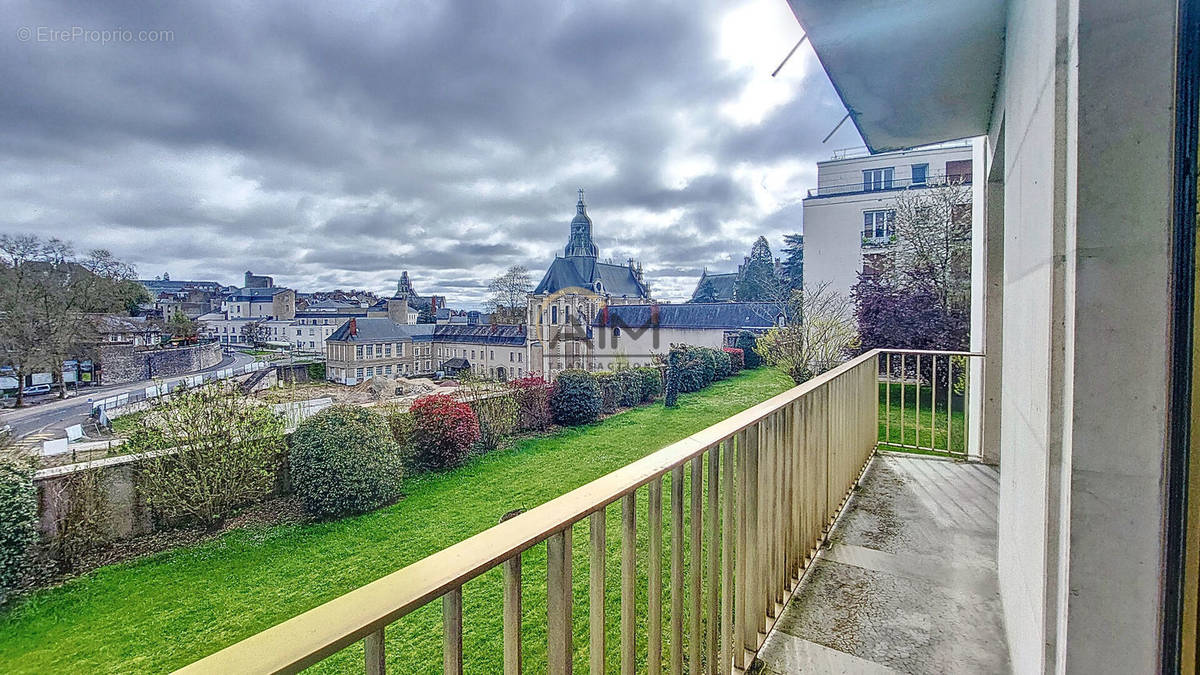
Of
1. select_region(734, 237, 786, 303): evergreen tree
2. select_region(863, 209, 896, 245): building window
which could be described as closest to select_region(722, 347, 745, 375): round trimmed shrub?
select_region(863, 209, 896, 245): building window

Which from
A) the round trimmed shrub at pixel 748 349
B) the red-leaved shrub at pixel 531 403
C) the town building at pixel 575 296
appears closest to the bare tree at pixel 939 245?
the round trimmed shrub at pixel 748 349

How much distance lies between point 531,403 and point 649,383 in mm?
3401

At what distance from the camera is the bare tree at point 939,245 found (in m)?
9.73

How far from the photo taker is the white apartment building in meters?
15.1

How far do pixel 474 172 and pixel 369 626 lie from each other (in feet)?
60.2

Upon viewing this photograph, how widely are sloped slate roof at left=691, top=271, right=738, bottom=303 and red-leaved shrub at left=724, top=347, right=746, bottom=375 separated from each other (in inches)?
659

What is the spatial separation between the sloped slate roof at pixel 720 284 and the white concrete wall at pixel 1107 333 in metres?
31.1

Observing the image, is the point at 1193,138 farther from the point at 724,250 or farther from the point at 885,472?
the point at 724,250

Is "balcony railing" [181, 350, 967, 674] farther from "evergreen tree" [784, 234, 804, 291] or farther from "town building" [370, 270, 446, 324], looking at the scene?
"evergreen tree" [784, 234, 804, 291]

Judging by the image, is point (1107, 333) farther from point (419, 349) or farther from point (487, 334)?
point (487, 334)

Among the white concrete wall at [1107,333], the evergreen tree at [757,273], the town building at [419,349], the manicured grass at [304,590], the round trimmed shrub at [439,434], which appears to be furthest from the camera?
the evergreen tree at [757,273]

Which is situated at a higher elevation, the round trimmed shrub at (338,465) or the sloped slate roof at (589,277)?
the sloped slate roof at (589,277)

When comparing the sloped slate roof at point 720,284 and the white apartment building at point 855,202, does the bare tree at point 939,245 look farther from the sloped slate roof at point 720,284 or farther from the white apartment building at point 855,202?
the sloped slate roof at point 720,284

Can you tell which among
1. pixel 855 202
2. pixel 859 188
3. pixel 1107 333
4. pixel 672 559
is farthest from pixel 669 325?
pixel 1107 333
